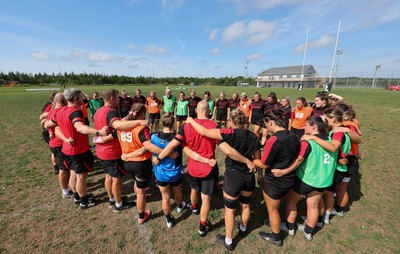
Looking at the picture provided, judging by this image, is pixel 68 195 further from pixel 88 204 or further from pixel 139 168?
pixel 139 168

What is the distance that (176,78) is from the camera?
89.1m

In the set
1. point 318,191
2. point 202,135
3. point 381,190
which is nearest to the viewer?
point 202,135

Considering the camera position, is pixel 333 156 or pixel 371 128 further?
pixel 371 128

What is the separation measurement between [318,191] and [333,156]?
2.00 ft

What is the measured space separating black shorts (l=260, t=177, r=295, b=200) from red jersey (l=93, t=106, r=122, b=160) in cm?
275

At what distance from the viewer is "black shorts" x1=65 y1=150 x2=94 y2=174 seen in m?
3.62

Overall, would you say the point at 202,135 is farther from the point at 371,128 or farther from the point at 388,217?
the point at 371,128

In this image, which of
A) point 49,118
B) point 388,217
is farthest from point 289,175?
point 49,118

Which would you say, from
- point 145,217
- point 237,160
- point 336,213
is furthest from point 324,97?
point 145,217

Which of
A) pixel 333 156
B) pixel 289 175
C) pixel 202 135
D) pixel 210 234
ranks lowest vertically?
pixel 210 234

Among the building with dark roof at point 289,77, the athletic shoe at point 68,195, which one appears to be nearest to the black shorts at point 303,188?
the athletic shoe at point 68,195

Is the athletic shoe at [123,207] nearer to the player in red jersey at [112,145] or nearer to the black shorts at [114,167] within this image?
the player in red jersey at [112,145]

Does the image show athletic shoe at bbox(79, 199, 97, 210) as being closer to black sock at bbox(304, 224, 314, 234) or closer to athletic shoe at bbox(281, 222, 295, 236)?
athletic shoe at bbox(281, 222, 295, 236)

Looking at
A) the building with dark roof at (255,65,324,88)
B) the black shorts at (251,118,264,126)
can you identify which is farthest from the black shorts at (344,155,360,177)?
the building with dark roof at (255,65,324,88)
